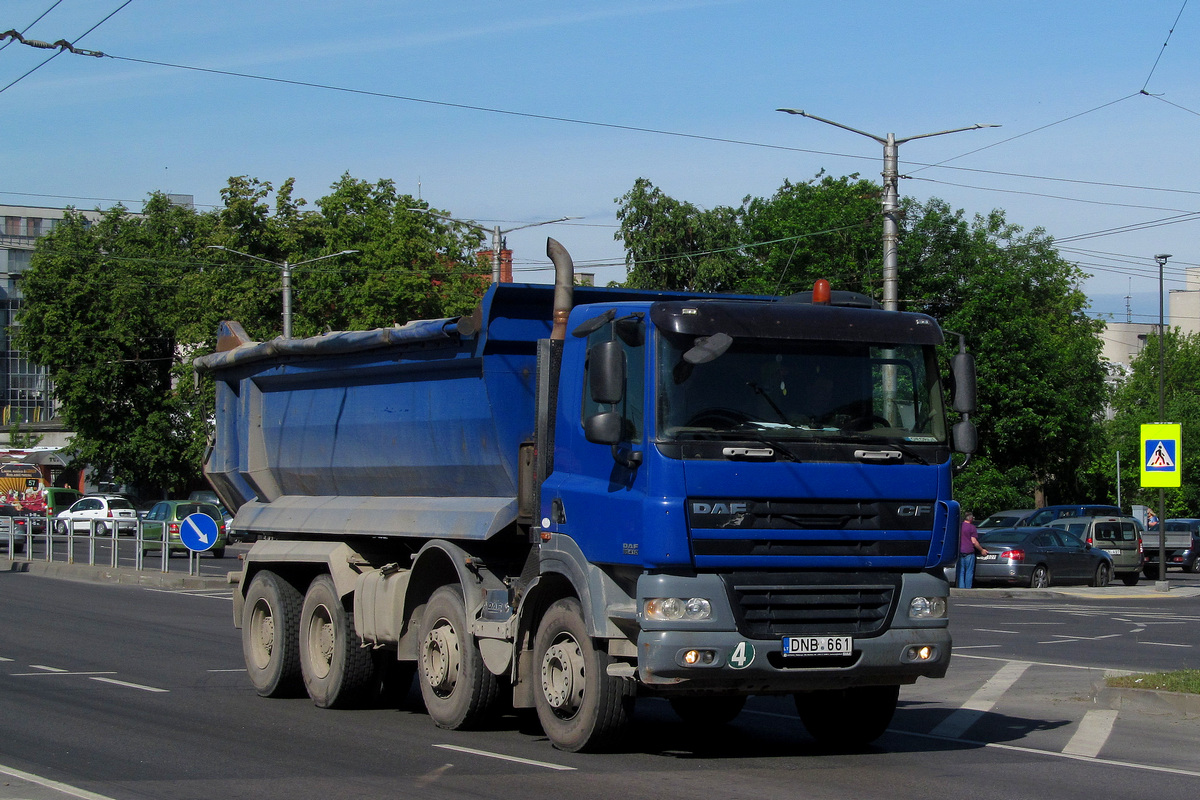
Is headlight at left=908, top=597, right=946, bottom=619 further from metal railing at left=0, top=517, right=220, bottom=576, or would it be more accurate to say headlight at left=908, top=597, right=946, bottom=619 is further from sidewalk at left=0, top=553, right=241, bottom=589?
metal railing at left=0, top=517, right=220, bottom=576

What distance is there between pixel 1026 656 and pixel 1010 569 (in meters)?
14.3

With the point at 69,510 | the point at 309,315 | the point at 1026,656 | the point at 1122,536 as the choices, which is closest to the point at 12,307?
the point at 69,510

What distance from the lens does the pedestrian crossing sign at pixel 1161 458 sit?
104 feet

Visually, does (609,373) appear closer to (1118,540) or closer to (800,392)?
(800,392)

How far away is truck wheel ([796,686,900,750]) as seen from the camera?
9.44m

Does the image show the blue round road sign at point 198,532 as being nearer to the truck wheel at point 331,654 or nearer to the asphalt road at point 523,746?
the asphalt road at point 523,746

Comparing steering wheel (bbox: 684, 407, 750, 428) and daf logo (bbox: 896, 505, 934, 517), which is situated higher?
steering wheel (bbox: 684, 407, 750, 428)

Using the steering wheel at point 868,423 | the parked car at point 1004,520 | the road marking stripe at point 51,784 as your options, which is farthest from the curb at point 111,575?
the parked car at point 1004,520

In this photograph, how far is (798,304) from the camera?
28.8 feet

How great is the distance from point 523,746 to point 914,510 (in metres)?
3.04

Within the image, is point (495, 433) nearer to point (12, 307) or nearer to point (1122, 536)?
point (1122, 536)

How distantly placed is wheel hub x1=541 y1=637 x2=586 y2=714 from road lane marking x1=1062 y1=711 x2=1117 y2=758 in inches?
132

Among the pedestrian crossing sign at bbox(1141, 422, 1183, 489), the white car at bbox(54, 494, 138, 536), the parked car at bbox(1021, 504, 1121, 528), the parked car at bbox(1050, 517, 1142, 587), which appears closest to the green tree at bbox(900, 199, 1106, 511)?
the parked car at bbox(1021, 504, 1121, 528)

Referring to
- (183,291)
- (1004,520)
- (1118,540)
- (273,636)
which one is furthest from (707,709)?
(183,291)
